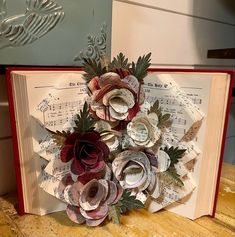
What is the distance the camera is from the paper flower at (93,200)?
0.43 meters

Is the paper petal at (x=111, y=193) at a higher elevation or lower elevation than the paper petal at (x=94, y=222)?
higher

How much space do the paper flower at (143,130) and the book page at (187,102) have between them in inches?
1.6

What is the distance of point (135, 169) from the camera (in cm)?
47

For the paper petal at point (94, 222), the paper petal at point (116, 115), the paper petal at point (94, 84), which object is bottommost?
the paper petal at point (94, 222)

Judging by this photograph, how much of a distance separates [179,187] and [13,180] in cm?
38

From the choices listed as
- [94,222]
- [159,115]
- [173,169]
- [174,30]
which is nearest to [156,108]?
[159,115]

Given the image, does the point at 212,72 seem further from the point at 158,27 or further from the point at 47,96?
the point at 158,27

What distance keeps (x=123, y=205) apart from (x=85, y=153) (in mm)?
118

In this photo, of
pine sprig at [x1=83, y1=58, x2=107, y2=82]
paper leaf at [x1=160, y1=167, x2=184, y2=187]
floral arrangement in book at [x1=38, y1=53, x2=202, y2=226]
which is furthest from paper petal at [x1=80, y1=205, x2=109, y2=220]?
pine sprig at [x1=83, y1=58, x2=107, y2=82]

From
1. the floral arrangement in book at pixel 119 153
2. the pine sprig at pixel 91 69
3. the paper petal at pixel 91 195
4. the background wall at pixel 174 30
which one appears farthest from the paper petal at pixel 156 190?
the background wall at pixel 174 30

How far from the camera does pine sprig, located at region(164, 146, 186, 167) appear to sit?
1.48 feet

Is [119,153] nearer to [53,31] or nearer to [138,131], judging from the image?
[138,131]

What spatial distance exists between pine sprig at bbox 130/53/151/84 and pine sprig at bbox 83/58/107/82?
53 millimetres

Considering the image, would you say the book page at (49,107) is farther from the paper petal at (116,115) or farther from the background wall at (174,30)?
the background wall at (174,30)
